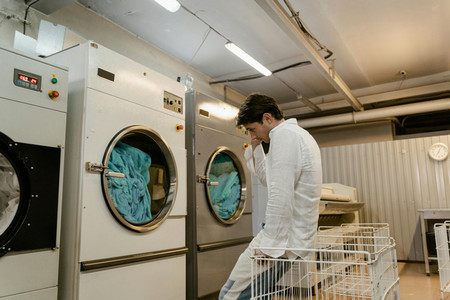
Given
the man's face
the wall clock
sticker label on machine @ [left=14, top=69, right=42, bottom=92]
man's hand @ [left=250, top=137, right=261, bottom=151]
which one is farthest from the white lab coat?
the wall clock

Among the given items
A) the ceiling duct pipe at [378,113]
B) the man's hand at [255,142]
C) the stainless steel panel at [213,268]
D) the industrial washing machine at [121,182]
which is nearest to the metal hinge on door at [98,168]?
the industrial washing machine at [121,182]

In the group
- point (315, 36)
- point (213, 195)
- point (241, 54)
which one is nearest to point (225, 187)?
point (213, 195)

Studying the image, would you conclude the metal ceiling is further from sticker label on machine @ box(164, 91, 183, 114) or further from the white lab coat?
the white lab coat

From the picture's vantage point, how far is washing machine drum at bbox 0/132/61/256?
175cm

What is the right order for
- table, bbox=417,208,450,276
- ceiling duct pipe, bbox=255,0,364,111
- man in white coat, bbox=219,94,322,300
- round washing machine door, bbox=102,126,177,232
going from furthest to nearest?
table, bbox=417,208,450,276 < ceiling duct pipe, bbox=255,0,364,111 < round washing machine door, bbox=102,126,177,232 < man in white coat, bbox=219,94,322,300

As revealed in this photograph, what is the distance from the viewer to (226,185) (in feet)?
11.7

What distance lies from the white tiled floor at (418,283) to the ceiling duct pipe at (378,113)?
241 cm

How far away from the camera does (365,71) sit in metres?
5.35

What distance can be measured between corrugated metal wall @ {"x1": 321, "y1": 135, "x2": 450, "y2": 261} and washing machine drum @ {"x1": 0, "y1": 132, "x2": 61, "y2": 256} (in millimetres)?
5053

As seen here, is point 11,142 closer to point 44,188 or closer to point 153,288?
point 44,188

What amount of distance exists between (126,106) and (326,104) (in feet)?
16.7

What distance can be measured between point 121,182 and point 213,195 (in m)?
1.17

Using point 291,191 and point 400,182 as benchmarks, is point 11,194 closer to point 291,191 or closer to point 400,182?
point 291,191

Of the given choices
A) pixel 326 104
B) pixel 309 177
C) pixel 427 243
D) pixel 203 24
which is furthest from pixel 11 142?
pixel 326 104
